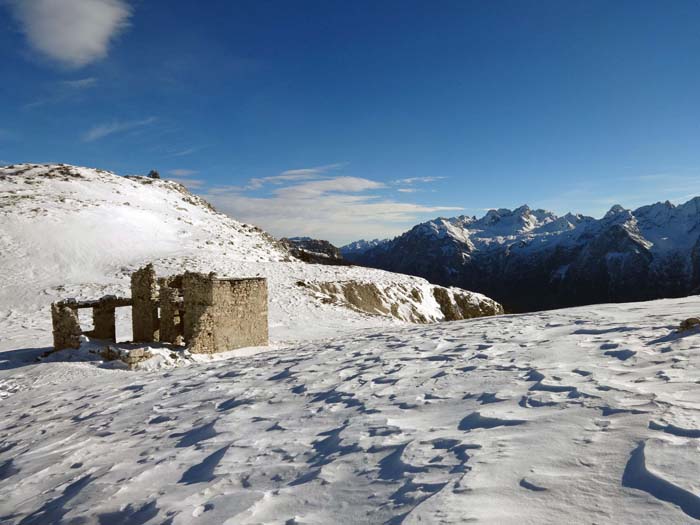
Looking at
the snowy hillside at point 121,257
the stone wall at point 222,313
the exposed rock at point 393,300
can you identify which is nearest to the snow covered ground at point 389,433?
the stone wall at point 222,313

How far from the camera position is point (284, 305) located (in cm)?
2772

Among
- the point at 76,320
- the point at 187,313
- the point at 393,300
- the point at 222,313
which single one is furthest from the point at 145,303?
the point at 393,300

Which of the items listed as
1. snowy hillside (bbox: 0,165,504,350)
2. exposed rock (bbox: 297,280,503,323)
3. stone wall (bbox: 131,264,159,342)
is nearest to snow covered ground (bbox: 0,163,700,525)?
stone wall (bbox: 131,264,159,342)

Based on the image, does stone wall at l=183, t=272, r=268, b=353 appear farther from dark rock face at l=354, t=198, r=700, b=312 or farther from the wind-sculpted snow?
dark rock face at l=354, t=198, r=700, b=312

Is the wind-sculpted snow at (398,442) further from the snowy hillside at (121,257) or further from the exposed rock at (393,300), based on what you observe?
the exposed rock at (393,300)

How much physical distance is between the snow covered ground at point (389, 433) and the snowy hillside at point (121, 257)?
37.5 feet

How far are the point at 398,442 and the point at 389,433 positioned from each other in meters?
0.26

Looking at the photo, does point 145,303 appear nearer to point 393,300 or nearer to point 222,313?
point 222,313

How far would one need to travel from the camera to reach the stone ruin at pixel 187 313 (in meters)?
14.0

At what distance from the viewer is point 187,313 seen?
47.9 ft

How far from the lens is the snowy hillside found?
24484 millimetres

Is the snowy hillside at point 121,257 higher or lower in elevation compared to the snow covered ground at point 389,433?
higher

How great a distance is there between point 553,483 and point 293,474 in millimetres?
2033

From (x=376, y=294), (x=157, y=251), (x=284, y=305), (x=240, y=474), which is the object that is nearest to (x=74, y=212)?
(x=157, y=251)
